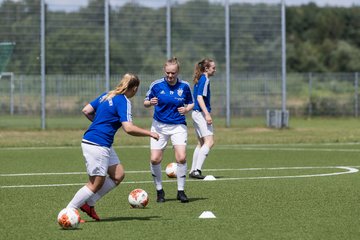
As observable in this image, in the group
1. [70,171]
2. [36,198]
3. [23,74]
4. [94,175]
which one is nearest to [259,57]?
[23,74]

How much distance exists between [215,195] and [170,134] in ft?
4.15

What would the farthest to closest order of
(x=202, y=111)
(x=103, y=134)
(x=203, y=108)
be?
(x=202, y=111) → (x=203, y=108) → (x=103, y=134)

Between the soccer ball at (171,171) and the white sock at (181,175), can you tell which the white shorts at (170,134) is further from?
the soccer ball at (171,171)

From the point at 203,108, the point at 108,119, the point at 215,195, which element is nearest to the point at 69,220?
the point at 108,119

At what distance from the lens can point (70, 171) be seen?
2081 cm

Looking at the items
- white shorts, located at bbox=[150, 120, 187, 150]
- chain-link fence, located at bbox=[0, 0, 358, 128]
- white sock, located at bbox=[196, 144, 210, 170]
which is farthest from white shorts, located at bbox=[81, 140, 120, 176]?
chain-link fence, located at bbox=[0, 0, 358, 128]

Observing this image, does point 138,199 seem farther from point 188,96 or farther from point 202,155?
point 202,155

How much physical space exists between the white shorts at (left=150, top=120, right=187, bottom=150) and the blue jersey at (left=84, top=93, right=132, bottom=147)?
2.95m

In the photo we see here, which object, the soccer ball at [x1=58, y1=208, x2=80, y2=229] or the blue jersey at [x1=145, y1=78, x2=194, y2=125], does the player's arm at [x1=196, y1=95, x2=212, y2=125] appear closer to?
the blue jersey at [x1=145, y1=78, x2=194, y2=125]

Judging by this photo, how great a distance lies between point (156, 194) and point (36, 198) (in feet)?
6.63

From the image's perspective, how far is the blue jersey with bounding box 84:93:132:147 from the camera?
1223cm

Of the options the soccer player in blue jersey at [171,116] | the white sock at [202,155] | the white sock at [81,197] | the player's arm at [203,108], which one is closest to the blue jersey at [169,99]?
the soccer player in blue jersey at [171,116]

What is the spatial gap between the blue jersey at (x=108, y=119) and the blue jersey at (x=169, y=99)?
9.68ft

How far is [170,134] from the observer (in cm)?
1541
